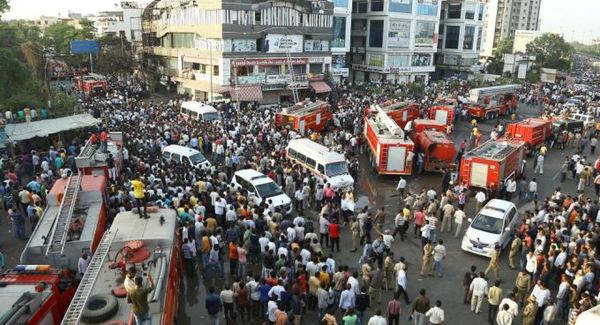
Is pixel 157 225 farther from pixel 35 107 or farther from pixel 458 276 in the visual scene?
pixel 35 107

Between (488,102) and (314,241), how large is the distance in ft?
104

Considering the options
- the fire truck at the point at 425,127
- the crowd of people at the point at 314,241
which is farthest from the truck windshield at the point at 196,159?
the fire truck at the point at 425,127

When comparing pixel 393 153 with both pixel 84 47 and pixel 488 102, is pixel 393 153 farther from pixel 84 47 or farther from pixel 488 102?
pixel 84 47

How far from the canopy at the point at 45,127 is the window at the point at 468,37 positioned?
213 ft

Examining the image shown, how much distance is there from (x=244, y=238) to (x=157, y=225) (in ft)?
9.69

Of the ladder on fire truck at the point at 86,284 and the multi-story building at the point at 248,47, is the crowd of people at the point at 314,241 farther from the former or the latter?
the multi-story building at the point at 248,47

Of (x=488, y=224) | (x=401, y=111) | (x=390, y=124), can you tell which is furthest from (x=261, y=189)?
(x=401, y=111)

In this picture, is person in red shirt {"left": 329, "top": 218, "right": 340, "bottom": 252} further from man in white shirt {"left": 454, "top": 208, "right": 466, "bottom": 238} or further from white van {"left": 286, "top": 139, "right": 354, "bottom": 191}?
man in white shirt {"left": 454, "top": 208, "right": 466, "bottom": 238}

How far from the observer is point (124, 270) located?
30.3 feet

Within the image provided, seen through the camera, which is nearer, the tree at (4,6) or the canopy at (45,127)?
the canopy at (45,127)

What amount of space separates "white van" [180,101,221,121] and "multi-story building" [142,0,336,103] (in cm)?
943

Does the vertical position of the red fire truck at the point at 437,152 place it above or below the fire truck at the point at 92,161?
below

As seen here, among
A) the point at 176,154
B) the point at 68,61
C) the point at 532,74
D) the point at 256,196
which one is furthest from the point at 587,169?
the point at 68,61

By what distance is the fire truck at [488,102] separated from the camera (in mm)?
38594
